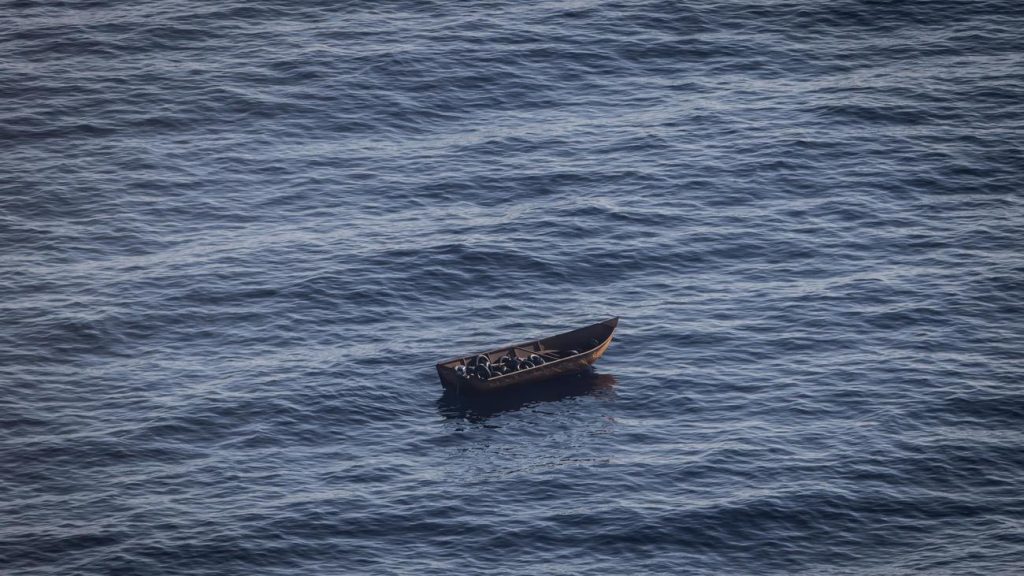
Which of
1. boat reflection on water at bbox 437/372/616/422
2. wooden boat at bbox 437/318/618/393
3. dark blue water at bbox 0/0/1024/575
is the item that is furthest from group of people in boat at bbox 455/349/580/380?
dark blue water at bbox 0/0/1024/575

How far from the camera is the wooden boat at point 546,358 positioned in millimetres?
63000

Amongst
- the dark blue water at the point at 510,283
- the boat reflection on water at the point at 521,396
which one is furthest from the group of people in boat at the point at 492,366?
the dark blue water at the point at 510,283

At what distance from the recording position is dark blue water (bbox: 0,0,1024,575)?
54.1m

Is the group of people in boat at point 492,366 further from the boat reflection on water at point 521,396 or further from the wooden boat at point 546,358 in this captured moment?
the boat reflection on water at point 521,396

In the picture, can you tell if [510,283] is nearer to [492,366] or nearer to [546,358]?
[546,358]

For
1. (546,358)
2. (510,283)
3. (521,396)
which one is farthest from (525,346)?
(510,283)

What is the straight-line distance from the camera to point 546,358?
6600 cm

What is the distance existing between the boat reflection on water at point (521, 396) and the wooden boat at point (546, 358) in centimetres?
53

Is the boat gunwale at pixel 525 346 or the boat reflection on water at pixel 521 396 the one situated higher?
the boat gunwale at pixel 525 346

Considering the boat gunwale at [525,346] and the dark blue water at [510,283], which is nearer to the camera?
the dark blue water at [510,283]

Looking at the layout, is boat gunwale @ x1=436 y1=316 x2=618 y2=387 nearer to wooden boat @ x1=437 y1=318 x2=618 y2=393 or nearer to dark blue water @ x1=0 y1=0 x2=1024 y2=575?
wooden boat @ x1=437 y1=318 x2=618 y2=393

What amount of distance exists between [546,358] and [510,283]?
10.7 m

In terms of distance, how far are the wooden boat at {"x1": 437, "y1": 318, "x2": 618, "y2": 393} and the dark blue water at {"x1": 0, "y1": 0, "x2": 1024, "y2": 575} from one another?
1.22 meters

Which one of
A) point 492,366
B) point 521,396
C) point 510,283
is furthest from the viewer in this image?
point 510,283
